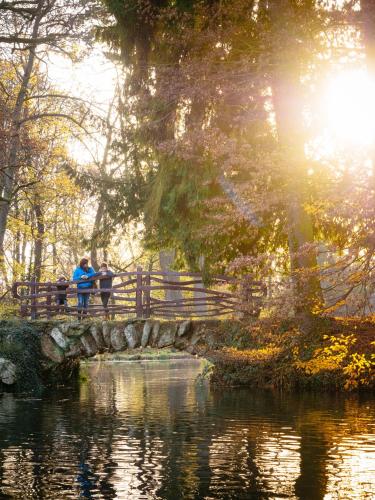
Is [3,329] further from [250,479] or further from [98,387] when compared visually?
[250,479]

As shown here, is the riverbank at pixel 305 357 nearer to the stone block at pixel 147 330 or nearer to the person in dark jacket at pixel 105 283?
the stone block at pixel 147 330

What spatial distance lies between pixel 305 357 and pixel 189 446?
7.11m

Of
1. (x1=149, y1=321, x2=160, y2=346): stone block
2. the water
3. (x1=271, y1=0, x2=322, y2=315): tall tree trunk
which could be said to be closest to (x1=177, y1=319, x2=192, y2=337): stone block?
(x1=149, y1=321, x2=160, y2=346): stone block

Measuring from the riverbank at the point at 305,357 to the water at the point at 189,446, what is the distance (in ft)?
1.83

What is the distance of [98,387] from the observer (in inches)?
899

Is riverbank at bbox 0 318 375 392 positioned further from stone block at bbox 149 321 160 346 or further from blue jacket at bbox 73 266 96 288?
blue jacket at bbox 73 266 96 288

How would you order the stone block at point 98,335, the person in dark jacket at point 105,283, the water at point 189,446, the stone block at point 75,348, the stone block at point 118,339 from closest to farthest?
the water at point 189,446 → the stone block at point 118,339 → the person in dark jacket at point 105,283 → the stone block at point 98,335 → the stone block at point 75,348

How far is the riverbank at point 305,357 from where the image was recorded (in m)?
17.8

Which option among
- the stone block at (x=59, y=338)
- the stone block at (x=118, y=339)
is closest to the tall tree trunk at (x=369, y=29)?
the stone block at (x=118, y=339)

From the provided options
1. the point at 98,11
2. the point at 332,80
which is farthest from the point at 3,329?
the point at 332,80

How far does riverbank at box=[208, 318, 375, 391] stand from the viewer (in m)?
17.8

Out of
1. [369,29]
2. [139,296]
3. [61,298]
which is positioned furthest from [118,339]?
[369,29]

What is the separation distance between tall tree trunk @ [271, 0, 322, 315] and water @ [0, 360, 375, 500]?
7.61 feet

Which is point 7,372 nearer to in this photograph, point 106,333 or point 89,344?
point 89,344
